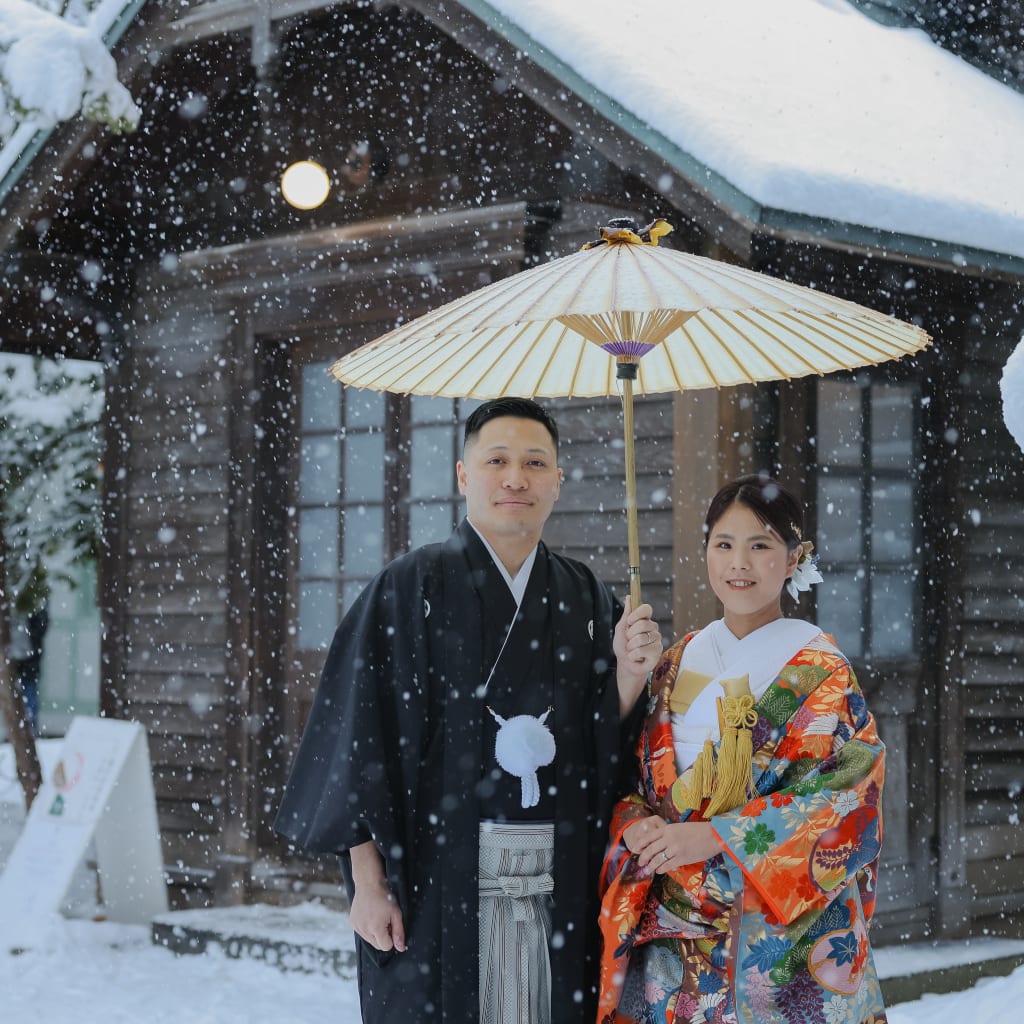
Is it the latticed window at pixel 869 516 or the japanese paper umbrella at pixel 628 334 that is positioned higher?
the japanese paper umbrella at pixel 628 334

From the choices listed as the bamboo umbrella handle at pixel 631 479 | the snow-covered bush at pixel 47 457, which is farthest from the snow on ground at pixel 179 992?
the snow-covered bush at pixel 47 457

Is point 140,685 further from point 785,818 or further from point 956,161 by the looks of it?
point 785,818

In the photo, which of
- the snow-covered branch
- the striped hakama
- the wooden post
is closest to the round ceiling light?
the snow-covered branch

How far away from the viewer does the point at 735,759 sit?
261 cm

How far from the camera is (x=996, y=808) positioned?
588 centimetres

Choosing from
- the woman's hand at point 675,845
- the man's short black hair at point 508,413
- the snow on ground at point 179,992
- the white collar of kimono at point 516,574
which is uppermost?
the man's short black hair at point 508,413

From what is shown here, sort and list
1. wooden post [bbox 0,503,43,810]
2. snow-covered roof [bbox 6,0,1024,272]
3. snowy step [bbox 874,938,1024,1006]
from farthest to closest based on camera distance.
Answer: wooden post [bbox 0,503,43,810], snowy step [bbox 874,938,1024,1006], snow-covered roof [bbox 6,0,1024,272]

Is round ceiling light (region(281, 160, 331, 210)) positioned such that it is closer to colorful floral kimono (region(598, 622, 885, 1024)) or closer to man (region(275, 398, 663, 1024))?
man (region(275, 398, 663, 1024))

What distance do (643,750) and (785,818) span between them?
1.32 feet

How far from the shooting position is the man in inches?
110

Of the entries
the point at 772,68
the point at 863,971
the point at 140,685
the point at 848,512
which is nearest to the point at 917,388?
the point at 848,512

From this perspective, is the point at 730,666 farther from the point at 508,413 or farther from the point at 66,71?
the point at 66,71

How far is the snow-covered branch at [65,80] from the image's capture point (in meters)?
5.79

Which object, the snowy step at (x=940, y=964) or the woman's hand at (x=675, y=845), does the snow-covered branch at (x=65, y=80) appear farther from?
the snowy step at (x=940, y=964)
